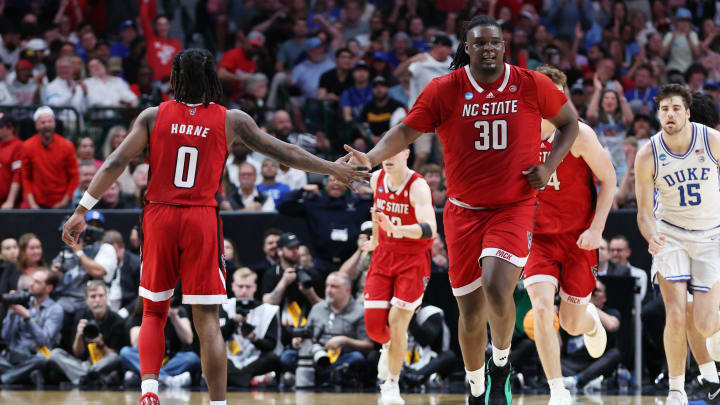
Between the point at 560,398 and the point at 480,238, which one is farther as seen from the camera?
the point at 560,398

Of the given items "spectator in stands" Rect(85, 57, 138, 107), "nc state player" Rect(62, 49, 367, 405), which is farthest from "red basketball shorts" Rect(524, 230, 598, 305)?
"spectator in stands" Rect(85, 57, 138, 107)

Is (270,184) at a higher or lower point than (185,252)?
higher

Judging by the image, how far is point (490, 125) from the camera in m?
6.26

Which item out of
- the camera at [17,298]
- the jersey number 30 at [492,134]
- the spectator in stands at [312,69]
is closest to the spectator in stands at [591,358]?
the jersey number 30 at [492,134]

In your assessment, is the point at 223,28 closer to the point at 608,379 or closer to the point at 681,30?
the point at 681,30

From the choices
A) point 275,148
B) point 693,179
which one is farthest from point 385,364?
point 275,148

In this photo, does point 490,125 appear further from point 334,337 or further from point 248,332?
point 248,332

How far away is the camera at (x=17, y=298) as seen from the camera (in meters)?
10.7

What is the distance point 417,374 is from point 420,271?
194cm

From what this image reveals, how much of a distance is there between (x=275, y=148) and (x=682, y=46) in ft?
35.4

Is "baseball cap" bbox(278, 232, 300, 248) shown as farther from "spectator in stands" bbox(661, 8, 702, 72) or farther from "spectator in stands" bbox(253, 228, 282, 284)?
"spectator in stands" bbox(661, 8, 702, 72)

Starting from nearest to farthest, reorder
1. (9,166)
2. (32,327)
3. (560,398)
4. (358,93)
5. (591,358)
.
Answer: (560,398)
(591,358)
(32,327)
(9,166)
(358,93)

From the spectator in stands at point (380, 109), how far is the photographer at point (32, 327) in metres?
4.79

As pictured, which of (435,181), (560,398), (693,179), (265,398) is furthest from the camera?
(435,181)
